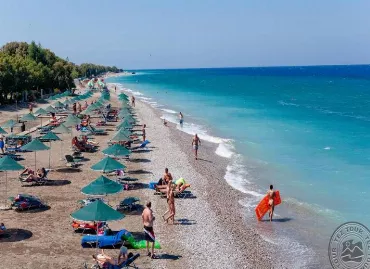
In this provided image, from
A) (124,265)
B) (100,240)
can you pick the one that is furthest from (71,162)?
(124,265)

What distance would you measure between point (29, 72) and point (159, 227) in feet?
136

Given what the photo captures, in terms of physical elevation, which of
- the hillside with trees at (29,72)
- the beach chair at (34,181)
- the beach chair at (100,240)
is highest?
the hillside with trees at (29,72)

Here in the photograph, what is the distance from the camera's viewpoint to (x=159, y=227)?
1415 centimetres

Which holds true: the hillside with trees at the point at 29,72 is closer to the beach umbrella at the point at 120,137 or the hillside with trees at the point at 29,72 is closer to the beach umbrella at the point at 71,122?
the beach umbrella at the point at 71,122

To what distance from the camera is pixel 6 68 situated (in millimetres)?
44094

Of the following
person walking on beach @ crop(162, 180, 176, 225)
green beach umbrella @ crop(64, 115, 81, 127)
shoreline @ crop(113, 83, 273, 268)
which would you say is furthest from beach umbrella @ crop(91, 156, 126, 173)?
green beach umbrella @ crop(64, 115, 81, 127)

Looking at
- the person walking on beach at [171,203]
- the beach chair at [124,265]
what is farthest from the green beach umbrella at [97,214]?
the person walking on beach at [171,203]

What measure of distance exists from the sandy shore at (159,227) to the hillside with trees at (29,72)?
25617 mm

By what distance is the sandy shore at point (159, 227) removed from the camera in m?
11.7

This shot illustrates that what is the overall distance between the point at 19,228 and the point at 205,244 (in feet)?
18.9

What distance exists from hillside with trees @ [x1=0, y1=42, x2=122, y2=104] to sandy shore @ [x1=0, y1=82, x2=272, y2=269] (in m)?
25.6

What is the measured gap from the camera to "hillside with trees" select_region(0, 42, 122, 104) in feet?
148

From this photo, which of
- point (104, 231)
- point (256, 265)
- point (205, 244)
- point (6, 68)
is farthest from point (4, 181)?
point (6, 68)

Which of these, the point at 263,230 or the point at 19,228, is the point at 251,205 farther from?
the point at 19,228
